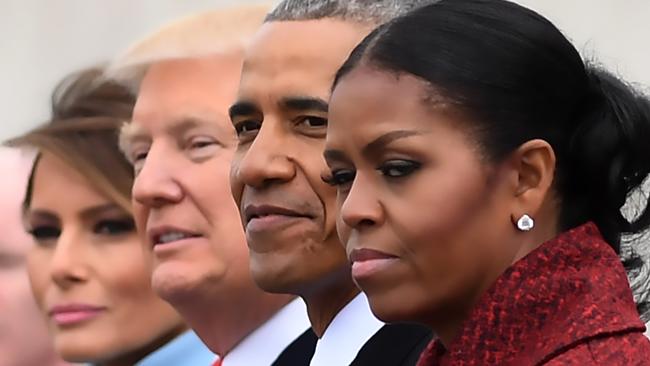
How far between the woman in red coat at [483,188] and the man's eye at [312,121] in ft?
0.70

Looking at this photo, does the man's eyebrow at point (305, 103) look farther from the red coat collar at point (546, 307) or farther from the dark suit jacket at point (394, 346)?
the red coat collar at point (546, 307)

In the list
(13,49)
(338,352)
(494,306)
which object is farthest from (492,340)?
(13,49)

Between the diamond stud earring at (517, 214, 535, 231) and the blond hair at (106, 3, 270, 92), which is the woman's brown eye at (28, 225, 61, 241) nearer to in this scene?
the blond hair at (106, 3, 270, 92)

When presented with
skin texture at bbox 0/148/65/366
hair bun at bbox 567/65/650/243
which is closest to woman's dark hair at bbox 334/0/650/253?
hair bun at bbox 567/65/650/243

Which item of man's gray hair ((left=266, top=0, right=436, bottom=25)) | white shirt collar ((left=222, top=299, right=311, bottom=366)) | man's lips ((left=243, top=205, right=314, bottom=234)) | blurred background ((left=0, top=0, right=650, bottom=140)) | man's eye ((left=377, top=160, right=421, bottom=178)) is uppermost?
man's eye ((left=377, top=160, right=421, bottom=178))

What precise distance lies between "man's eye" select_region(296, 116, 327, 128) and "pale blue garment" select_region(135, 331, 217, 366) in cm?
61

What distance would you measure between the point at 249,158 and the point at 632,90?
35 centimetres

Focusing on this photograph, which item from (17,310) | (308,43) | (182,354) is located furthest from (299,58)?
(17,310)

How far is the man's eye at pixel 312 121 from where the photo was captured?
158 centimetres

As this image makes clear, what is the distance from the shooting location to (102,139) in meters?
2.27

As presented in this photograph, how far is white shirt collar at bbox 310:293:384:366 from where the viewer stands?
1619 mm

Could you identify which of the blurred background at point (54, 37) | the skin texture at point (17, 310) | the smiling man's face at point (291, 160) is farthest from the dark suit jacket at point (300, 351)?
the blurred background at point (54, 37)

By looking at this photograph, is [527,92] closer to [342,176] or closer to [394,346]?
[342,176]

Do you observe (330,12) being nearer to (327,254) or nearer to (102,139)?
(327,254)
